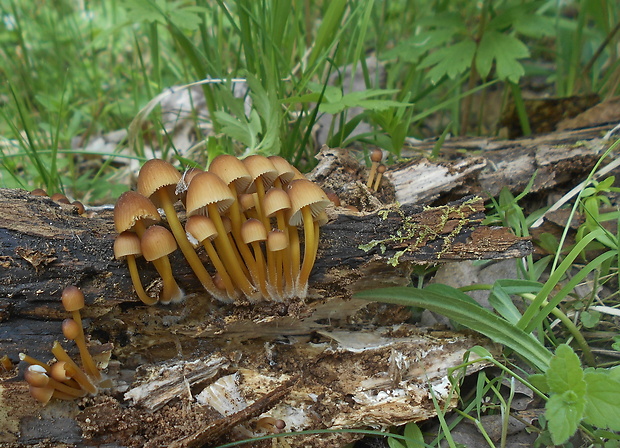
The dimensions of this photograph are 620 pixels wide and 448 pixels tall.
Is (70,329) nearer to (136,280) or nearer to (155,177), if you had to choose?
(136,280)

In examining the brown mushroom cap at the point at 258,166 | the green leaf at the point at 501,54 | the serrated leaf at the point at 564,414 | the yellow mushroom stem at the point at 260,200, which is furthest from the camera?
the green leaf at the point at 501,54

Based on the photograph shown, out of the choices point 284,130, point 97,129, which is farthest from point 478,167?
point 97,129

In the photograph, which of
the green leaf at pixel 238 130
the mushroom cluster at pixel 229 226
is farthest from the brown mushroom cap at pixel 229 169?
the green leaf at pixel 238 130

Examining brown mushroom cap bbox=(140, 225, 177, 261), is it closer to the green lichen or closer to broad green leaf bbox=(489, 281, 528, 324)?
the green lichen

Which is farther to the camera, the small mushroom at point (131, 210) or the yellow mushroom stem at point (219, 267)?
the yellow mushroom stem at point (219, 267)

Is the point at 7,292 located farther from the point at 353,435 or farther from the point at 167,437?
the point at 353,435

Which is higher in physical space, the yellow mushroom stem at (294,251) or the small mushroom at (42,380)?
the yellow mushroom stem at (294,251)

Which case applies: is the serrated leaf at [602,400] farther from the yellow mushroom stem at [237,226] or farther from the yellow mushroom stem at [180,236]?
the yellow mushroom stem at [180,236]
